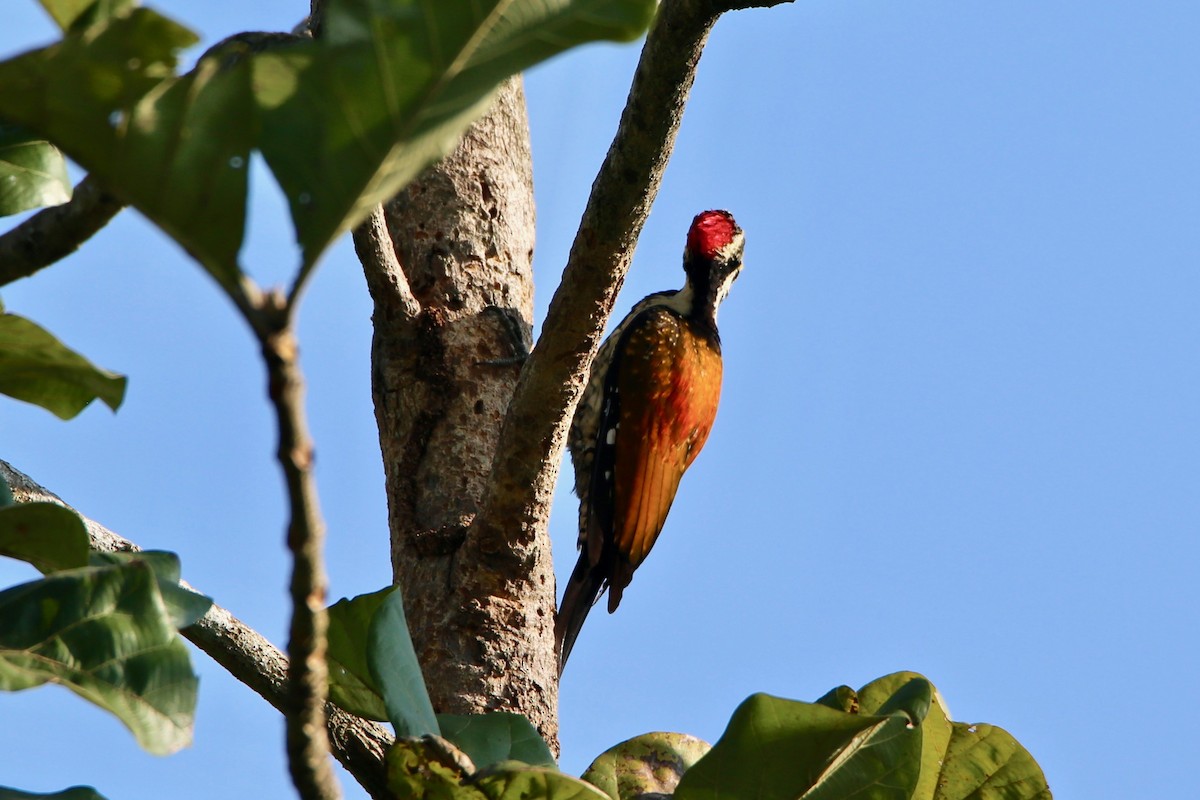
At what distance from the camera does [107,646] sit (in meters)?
1.01

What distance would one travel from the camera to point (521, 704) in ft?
7.45

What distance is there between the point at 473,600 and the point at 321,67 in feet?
5.75

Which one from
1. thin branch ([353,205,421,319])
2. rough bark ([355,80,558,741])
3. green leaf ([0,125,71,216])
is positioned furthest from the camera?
thin branch ([353,205,421,319])

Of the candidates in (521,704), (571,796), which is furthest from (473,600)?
(571,796)

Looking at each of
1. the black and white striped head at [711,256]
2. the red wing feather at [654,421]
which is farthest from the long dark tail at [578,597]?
the black and white striped head at [711,256]

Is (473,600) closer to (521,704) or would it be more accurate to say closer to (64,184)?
(521,704)

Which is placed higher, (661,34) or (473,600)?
(661,34)

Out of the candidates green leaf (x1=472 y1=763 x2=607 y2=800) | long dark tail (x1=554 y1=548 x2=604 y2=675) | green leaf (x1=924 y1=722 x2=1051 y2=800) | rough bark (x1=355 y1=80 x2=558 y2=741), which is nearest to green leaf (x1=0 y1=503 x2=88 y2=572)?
green leaf (x1=472 y1=763 x2=607 y2=800)

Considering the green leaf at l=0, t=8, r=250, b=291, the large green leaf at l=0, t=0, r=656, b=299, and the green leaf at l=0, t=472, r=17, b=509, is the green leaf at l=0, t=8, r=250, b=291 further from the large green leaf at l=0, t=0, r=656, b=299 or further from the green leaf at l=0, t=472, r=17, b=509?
the green leaf at l=0, t=472, r=17, b=509

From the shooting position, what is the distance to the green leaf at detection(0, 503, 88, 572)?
1122 mm

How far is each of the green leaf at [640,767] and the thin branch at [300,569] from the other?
759 mm

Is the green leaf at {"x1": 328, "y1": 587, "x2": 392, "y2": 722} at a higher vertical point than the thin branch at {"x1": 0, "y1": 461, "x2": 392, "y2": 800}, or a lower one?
lower

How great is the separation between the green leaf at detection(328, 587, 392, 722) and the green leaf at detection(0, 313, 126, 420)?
0.34m

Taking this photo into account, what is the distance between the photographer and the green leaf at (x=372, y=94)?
69 cm
